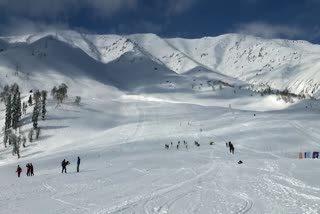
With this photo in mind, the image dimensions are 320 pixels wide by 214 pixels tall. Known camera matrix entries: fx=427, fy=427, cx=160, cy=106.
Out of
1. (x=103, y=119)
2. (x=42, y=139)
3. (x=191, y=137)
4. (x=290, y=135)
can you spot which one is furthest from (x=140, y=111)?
(x=290, y=135)

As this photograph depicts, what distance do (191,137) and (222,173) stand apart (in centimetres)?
4995

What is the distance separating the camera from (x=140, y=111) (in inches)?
6280

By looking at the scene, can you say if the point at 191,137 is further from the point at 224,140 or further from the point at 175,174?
the point at 175,174

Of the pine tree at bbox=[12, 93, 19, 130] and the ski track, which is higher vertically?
the pine tree at bbox=[12, 93, 19, 130]

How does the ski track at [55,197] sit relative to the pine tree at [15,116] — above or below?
below

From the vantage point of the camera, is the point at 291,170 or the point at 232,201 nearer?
the point at 232,201

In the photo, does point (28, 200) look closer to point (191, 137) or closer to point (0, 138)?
point (191, 137)

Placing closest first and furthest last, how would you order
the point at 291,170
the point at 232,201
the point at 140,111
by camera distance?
1. the point at 232,201
2. the point at 291,170
3. the point at 140,111

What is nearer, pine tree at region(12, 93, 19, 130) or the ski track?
the ski track

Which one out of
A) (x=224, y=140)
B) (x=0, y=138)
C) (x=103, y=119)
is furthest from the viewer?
(x=103, y=119)

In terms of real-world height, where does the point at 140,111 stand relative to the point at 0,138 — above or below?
above

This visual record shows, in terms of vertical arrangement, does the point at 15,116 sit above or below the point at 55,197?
above

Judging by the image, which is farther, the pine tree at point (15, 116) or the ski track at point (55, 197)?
the pine tree at point (15, 116)

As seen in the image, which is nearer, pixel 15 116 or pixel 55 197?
pixel 55 197
